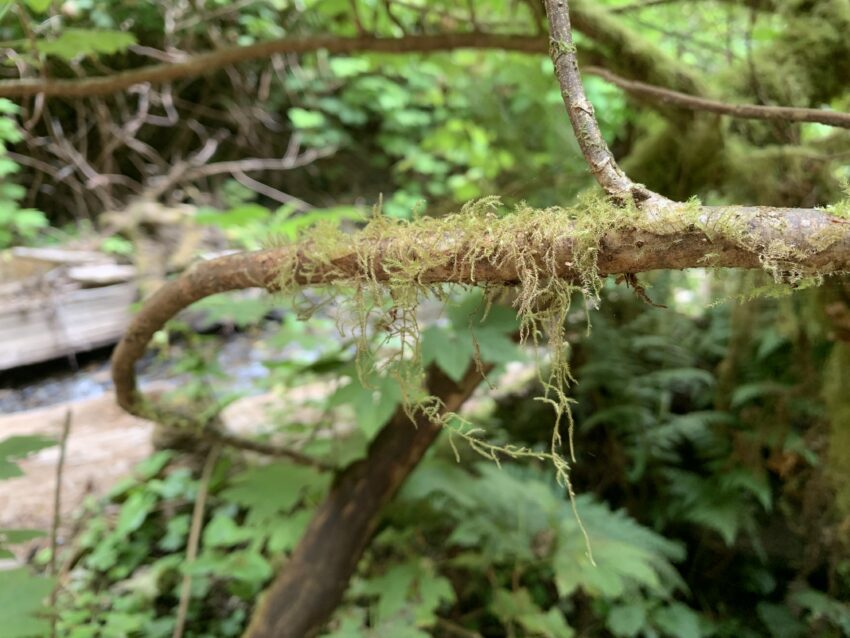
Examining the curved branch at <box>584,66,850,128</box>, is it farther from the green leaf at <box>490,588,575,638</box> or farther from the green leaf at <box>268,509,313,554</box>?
the green leaf at <box>268,509,313,554</box>

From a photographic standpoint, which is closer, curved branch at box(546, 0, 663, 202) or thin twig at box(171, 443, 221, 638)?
curved branch at box(546, 0, 663, 202)

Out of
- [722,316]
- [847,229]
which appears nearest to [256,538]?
[847,229]

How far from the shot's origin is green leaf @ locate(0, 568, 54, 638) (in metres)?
1.06

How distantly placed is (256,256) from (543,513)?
1.49m

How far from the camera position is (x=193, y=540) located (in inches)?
80.4

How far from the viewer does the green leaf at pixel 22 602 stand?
106 cm

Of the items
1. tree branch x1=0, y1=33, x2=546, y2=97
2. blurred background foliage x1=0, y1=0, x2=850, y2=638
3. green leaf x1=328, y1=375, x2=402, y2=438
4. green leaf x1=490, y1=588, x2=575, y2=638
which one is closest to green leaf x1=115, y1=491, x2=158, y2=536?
blurred background foliage x1=0, y1=0, x2=850, y2=638

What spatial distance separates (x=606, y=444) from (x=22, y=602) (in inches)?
87.1

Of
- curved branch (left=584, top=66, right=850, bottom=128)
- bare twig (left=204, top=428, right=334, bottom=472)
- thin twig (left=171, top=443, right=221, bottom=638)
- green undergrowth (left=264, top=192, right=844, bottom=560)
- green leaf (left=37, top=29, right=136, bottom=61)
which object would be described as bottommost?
thin twig (left=171, top=443, right=221, bottom=638)

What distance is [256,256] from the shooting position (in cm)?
103

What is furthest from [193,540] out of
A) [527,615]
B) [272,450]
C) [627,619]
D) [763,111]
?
[763,111]

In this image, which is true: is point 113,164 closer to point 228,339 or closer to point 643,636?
point 228,339

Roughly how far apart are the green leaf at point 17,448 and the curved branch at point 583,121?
53.8 inches

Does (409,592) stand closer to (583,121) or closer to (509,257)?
(509,257)
